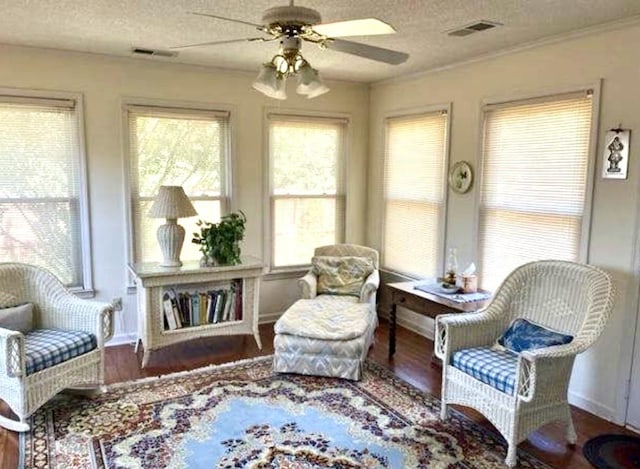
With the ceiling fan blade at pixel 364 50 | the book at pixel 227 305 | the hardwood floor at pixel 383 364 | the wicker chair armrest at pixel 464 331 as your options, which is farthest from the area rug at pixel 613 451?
the book at pixel 227 305

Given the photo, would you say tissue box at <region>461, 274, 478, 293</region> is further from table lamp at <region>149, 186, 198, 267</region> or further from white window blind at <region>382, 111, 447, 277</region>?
table lamp at <region>149, 186, 198, 267</region>

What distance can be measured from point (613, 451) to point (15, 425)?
3405 mm

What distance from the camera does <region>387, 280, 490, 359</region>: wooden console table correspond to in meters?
3.54

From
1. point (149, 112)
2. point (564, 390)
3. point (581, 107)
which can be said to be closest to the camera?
point (564, 390)

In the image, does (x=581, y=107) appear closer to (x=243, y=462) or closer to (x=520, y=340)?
(x=520, y=340)

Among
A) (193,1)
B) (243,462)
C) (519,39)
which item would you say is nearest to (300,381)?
(243,462)

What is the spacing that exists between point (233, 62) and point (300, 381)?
2.69 metres

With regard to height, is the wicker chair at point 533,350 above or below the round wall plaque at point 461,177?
below

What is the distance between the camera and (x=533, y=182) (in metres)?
3.61

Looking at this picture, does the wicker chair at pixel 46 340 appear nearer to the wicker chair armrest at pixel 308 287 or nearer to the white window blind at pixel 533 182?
the wicker chair armrest at pixel 308 287

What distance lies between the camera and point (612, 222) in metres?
3.08

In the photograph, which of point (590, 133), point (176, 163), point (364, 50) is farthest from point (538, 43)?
point (176, 163)

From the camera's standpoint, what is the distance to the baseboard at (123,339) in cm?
433

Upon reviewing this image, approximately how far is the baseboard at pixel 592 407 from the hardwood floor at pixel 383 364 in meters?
0.04
